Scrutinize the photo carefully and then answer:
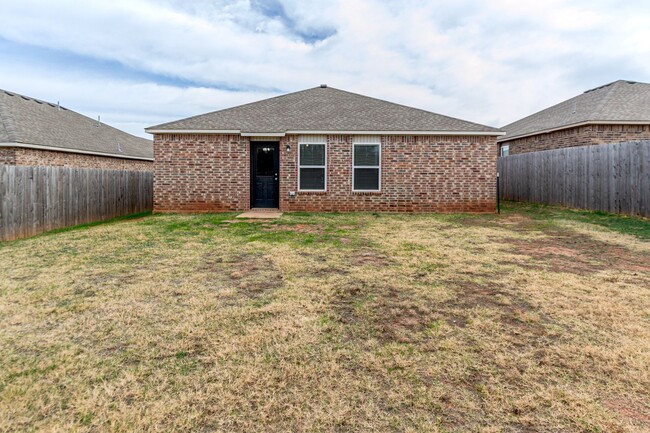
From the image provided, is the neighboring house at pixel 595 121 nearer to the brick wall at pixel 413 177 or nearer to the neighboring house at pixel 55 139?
the brick wall at pixel 413 177

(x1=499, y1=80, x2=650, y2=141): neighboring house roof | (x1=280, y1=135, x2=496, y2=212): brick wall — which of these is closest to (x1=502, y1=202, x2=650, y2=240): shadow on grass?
(x1=280, y1=135, x2=496, y2=212): brick wall

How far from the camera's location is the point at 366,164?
12680 mm

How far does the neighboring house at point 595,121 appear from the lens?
46.5 ft

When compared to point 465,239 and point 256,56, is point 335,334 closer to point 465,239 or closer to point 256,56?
point 465,239

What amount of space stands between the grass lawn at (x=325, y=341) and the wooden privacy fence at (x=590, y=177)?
5.67m

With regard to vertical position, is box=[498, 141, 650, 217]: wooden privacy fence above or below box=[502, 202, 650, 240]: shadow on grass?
A: above

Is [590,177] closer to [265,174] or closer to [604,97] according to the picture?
[604,97]

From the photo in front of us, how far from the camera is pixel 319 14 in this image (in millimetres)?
14320

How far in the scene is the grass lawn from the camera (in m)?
2.03

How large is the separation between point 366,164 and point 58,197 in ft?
31.2

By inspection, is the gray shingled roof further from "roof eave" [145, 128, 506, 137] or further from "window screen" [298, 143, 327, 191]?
"window screen" [298, 143, 327, 191]

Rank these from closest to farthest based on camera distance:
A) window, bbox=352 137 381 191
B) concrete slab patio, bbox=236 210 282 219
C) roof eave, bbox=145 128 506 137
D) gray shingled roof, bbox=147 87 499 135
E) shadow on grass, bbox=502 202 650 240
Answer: shadow on grass, bbox=502 202 650 240, concrete slab patio, bbox=236 210 282 219, roof eave, bbox=145 128 506 137, gray shingled roof, bbox=147 87 499 135, window, bbox=352 137 381 191

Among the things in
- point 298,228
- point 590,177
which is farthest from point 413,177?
point 590,177

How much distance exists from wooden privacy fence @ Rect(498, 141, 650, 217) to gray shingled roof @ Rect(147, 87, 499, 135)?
3312mm
